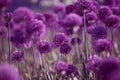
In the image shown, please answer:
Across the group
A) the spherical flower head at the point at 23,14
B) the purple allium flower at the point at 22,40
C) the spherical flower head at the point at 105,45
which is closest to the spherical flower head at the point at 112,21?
the spherical flower head at the point at 105,45

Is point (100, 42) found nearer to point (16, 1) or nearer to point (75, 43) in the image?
point (75, 43)

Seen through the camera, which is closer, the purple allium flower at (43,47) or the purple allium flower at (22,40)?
the purple allium flower at (43,47)

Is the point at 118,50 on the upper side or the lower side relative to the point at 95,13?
lower

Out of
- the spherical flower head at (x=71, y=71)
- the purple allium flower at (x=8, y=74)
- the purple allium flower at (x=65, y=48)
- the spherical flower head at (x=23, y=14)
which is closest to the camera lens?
the purple allium flower at (x=8, y=74)

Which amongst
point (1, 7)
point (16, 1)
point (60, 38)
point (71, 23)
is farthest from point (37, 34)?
point (16, 1)

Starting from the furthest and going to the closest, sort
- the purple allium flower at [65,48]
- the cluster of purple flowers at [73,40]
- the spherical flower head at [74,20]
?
the spherical flower head at [74,20] < the purple allium flower at [65,48] < the cluster of purple flowers at [73,40]

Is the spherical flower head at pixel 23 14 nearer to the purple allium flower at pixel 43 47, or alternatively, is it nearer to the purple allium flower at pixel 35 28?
the purple allium flower at pixel 35 28

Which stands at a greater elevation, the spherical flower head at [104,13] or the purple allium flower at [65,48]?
the spherical flower head at [104,13]

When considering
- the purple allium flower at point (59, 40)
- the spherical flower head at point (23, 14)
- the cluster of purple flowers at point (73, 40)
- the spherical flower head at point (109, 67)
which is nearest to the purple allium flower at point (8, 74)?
the spherical flower head at point (109, 67)

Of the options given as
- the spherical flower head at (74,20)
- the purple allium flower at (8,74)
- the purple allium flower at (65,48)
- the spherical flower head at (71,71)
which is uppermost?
Answer: the spherical flower head at (74,20)

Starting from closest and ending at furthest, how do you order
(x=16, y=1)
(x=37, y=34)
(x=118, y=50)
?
1. (x=37, y=34)
2. (x=118, y=50)
3. (x=16, y=1)

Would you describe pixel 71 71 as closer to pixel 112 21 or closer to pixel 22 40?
pixel 112 21
